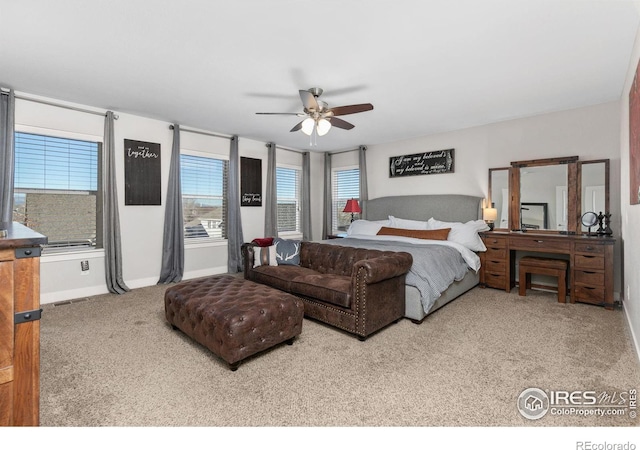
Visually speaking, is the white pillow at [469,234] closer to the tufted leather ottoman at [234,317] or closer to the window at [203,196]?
the tufted leather ottoman at [234,317]

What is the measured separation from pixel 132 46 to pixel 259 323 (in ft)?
8.20

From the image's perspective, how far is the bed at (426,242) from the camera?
3.24 m

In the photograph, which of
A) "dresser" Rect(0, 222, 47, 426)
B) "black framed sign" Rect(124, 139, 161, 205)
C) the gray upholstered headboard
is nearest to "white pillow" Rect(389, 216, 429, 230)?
the gray upholstered headboard

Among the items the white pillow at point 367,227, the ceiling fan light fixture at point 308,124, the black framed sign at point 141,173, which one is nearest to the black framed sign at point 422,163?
the white pillow at point 367,227

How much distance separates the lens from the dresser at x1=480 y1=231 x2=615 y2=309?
141 inches

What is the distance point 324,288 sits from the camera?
10.0 feet

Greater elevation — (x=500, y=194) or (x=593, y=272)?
(x=500, y=194)

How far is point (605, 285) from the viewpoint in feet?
11.7

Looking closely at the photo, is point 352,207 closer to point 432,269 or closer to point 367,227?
point 367,227

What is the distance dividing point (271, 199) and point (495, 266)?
397 centimetres

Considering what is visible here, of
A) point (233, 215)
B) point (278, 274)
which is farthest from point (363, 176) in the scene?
point (278, 274)

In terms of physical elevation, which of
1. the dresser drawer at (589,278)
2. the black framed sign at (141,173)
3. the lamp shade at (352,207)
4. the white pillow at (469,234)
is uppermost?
the black framed sign at (141,173)

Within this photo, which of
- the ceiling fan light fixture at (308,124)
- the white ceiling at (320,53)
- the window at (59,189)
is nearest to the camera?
the white ceiling at (320,53)

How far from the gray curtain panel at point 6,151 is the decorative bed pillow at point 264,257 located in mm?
2723
